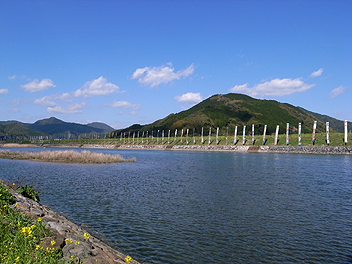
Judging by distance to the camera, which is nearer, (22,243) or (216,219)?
(22,243)

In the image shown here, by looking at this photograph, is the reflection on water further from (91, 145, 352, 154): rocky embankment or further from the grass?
(91, 145, 352, 154): rocky embankment

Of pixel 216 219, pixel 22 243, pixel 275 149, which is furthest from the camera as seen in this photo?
pixel 275 149

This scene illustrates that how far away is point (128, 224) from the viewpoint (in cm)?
1706

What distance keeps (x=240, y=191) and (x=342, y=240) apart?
41.7 feet

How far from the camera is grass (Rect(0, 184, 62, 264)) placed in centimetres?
796

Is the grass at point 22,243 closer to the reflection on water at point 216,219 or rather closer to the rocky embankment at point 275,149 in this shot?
the reflection on water at point 216,219

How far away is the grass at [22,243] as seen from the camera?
796 cm

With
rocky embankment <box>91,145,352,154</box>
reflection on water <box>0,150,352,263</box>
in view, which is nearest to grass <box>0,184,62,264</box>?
reflection on water <box>0,150,352,263</box>

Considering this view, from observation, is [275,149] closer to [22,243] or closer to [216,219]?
[216,219]

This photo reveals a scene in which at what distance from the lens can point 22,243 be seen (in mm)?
8945

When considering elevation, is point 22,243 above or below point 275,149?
below

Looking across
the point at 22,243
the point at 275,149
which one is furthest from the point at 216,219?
the point at 275,149

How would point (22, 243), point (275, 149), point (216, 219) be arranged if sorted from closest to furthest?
point (22, 243) → point (216, 219) → point (275, 149)

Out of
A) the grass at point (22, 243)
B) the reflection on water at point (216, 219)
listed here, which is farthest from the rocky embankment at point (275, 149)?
the grass at point (22, 243)
